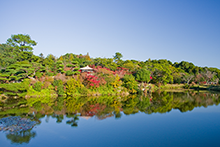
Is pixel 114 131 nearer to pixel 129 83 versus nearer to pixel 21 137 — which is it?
pixel 21 137

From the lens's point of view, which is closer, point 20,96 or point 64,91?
point 20,96

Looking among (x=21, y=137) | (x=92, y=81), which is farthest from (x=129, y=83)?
(x=21, y=137)

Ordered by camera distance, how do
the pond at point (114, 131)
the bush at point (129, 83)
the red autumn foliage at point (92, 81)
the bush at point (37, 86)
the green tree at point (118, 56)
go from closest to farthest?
the pond at point (114, 131)
the bush at point (37, 86)
the red autumn foliage at point (92, 81)
the bush at point (129, 83)
the green tree at point (118, 56)

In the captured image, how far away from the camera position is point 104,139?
8469 mm

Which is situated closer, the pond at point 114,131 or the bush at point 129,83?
the pond at point 114,131

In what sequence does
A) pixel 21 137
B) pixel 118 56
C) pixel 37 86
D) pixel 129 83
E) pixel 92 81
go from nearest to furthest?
pixel 21 137 → pixel 37 86 → pixel 92 81 → pixel 129 83 → pixel 118 56

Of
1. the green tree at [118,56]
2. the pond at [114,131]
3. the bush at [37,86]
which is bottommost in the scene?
the pond at [114,131]

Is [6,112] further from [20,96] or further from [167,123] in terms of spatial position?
[167,123]

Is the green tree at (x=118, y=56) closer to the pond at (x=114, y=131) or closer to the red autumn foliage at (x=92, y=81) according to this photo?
the red autumn foliage at (x=92, y=81)

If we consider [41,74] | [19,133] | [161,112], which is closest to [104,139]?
[19,133]

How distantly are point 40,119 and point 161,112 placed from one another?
33.2 ft

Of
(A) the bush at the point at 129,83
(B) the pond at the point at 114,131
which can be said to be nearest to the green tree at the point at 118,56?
(A) the bush at the point at 129,83

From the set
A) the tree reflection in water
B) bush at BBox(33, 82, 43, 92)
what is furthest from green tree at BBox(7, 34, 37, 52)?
→ the tree reflection in water

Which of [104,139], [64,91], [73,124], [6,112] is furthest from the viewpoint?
[64,91]
